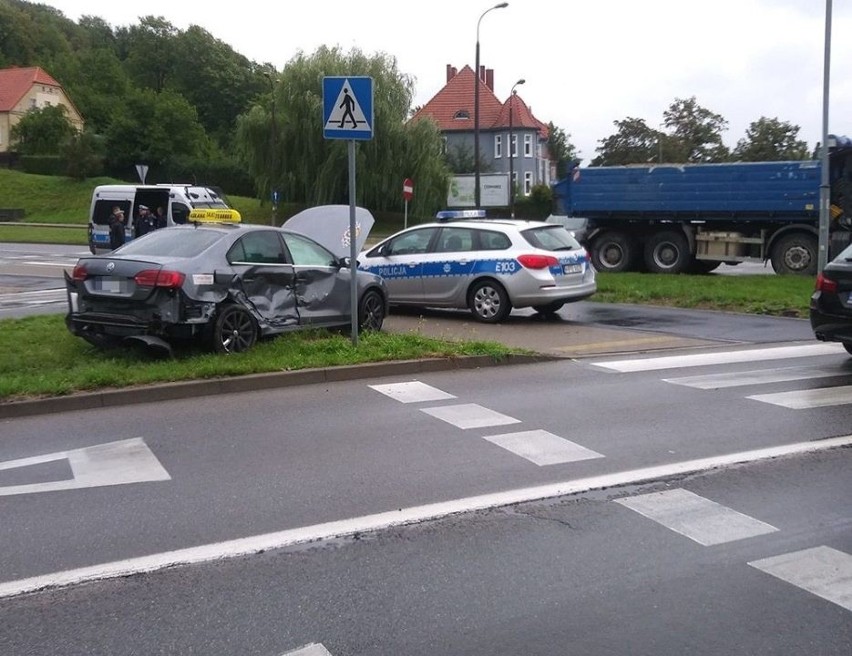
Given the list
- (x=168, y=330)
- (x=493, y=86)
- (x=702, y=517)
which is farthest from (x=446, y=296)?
(x=493, y=86)

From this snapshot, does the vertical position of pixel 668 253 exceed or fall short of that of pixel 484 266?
it falls short

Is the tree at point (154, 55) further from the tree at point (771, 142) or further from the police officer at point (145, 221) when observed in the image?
the police officer at point (145, 221)

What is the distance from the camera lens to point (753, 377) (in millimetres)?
10273

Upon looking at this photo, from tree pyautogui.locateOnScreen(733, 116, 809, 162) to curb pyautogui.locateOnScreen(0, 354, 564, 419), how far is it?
46.6 meters

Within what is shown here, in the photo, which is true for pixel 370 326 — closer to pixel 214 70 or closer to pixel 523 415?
pixel 523 415

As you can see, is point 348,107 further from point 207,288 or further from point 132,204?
point 132,204

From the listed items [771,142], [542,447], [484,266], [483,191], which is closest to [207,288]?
[542,447]

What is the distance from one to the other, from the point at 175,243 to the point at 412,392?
10.3 ft

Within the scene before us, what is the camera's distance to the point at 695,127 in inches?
2341

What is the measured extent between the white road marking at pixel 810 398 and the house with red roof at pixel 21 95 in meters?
86.6

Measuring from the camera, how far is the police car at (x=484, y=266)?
1452 cm

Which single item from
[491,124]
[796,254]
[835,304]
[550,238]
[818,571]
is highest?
[491,124]

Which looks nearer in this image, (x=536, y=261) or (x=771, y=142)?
(x=536, y=261)

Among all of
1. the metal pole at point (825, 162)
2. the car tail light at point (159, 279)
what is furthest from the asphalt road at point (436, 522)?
the metal pole at point (825, 162)
